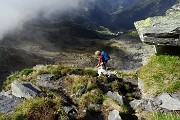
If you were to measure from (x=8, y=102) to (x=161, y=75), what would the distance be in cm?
946

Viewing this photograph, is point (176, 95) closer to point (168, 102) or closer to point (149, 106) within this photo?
point (168, 102)

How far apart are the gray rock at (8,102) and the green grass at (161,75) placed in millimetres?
7781

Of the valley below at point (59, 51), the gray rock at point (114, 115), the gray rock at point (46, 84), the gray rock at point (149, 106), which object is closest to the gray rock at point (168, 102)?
the gray rock at point (149, 106)

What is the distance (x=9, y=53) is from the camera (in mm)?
108625

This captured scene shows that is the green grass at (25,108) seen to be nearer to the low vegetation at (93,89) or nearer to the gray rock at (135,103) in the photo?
the low vegetation at (93,89)

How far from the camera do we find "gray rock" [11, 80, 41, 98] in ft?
69.6

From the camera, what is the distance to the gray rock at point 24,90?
69.6ft

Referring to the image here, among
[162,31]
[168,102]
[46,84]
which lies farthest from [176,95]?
[46,84]

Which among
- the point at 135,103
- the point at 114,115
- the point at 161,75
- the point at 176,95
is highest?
the point at 161,75

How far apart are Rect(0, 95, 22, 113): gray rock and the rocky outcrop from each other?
9.55m

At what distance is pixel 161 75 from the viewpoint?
2336cm

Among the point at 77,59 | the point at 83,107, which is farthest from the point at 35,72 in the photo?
the point at 77,59

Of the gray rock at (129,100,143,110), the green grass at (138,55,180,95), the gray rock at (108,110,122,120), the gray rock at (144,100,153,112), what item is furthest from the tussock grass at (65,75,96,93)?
the gray rock at (108,110,122,120)

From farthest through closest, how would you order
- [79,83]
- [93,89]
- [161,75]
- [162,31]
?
[79,83]
[162,31]
[93,89]
[161,75]
